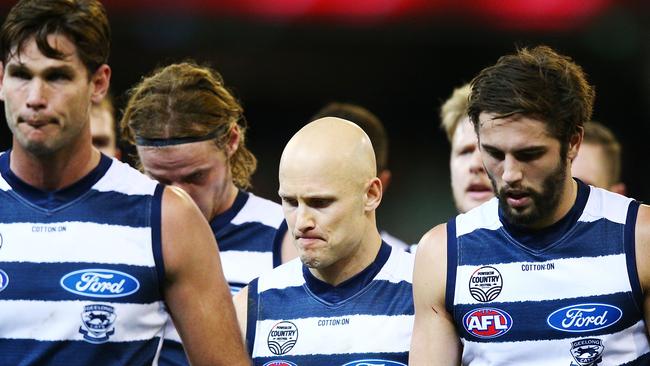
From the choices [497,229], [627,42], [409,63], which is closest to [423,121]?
[409,63]

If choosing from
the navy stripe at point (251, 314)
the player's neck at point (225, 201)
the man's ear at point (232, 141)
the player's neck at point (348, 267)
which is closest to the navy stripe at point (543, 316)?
the player's neck at point (348, 267)

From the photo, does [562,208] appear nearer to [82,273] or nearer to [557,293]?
[557,293]

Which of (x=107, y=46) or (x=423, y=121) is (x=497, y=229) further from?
(x=423, y=121)

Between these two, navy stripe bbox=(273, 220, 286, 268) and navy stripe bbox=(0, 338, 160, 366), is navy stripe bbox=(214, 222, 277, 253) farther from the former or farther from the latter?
navy stripe bbox=(0, 338, 160, 366)

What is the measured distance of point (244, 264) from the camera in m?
5.17

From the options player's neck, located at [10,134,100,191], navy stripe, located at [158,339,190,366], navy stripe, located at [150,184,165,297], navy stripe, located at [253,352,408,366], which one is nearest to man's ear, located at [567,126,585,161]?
navy stripe, located at [253,352,408,366]

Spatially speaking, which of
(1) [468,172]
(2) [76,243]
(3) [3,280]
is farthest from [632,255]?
(3) [3,280]

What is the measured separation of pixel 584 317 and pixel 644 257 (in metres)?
0.25

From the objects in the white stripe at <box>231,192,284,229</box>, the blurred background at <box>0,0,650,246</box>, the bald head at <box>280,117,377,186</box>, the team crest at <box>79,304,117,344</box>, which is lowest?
the team crest at <box>79,304,117,344</box>

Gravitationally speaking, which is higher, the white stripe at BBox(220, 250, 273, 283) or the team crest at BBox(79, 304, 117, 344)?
the white stripe at BBox(220, 250, 273, 283)

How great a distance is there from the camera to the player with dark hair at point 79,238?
404cm

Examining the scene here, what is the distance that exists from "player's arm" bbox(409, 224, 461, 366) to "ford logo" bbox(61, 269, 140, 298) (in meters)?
0.86

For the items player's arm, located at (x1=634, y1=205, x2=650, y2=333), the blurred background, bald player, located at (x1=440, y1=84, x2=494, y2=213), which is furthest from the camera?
the blurred background

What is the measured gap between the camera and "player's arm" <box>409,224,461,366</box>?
162 inches
